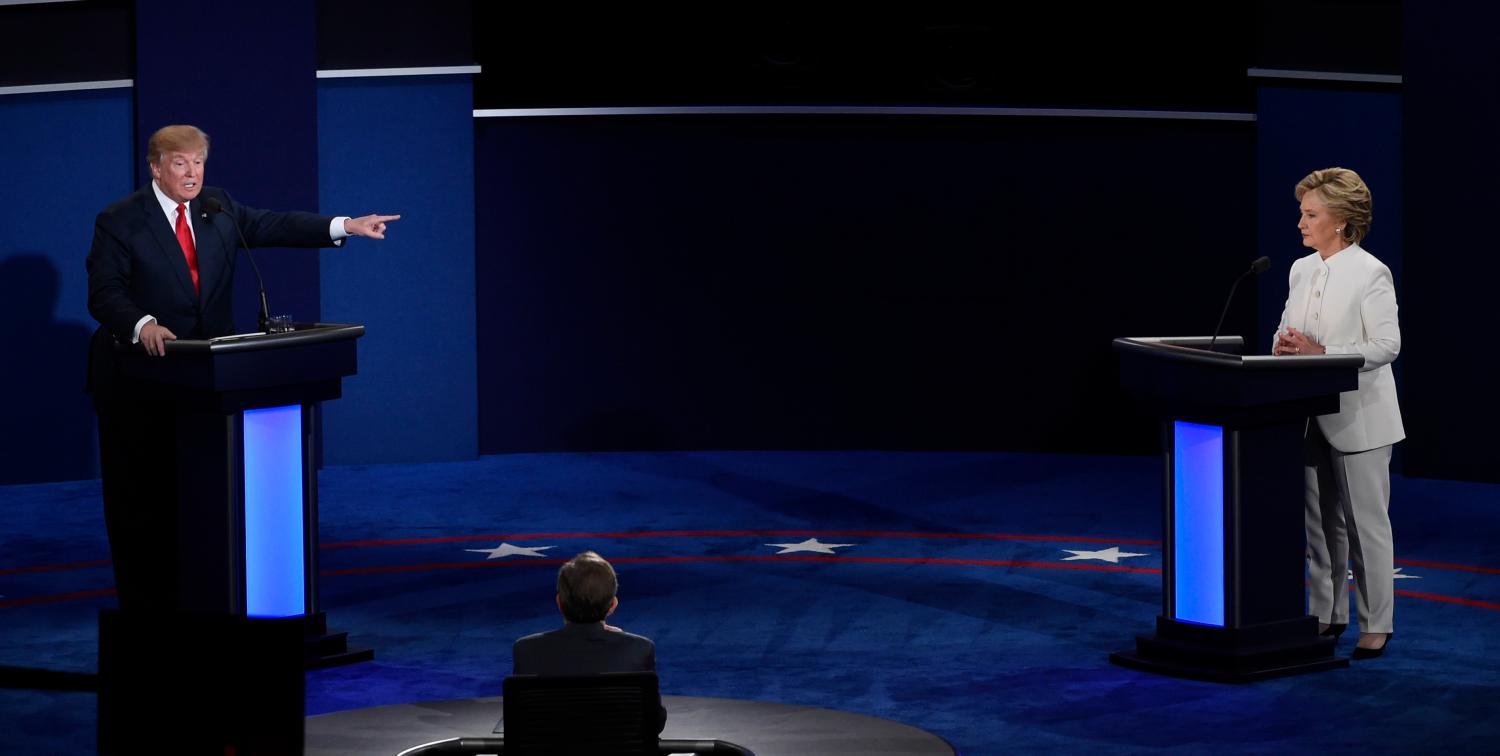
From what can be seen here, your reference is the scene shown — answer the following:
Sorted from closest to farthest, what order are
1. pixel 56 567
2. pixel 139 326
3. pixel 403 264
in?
pixel 139 326
pixel 56 567
pixel 403 264

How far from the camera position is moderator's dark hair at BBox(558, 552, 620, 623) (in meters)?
4.33

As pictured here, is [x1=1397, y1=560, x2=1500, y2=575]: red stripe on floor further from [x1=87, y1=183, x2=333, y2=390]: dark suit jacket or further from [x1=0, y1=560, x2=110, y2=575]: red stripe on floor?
[x1=0, y1=560, x2=110, y2=575]: red stripe on floor

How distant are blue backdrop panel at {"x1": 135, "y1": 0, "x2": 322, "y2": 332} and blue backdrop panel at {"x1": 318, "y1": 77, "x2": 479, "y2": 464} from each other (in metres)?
0.23

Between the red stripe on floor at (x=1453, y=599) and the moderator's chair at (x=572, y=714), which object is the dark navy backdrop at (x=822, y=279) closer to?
the red stripe on floor at (x=1453, y=599)

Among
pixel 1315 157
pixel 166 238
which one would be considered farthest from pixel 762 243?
pixel 166 238

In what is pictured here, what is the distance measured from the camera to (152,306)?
641 centimetres

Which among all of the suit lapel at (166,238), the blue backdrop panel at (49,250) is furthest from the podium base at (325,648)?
the blue backdrop panel at (49,250)

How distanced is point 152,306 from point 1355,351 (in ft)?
13.0

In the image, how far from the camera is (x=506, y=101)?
11727mm

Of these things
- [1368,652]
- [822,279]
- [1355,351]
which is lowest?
[1368,652]

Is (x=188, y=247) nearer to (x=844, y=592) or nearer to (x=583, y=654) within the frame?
(x=583, y=654)

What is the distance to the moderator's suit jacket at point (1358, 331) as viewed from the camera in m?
6.56

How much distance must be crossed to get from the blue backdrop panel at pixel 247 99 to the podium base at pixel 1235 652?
6.08 meters

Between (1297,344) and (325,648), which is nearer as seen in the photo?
(1297,344)
